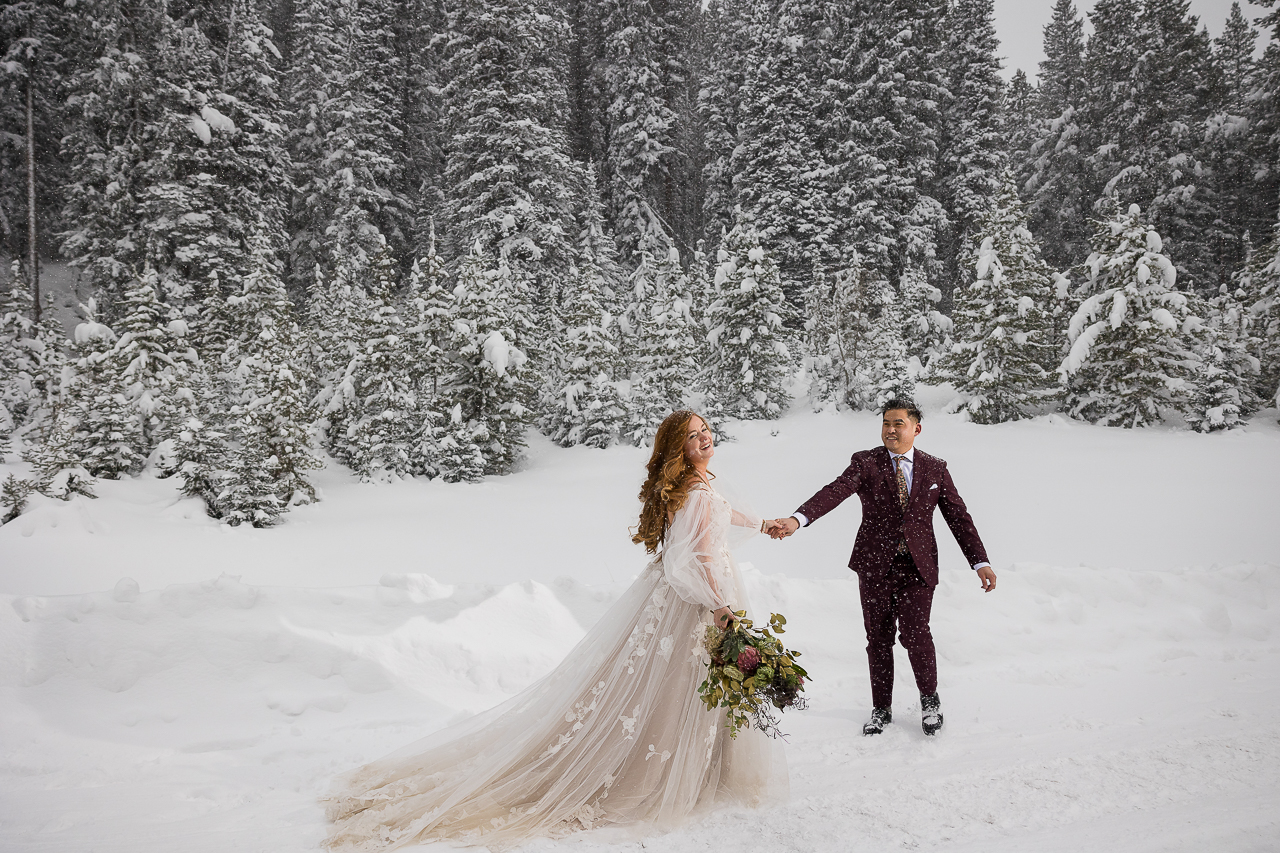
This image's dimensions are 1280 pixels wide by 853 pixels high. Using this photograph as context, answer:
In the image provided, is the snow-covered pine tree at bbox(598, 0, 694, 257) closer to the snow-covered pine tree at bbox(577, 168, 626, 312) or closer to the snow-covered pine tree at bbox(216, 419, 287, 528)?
the snow-covered pine tree at bbox(577, 168, 626, 312)

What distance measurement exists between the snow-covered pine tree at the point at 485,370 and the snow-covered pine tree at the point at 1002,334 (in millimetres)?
9902

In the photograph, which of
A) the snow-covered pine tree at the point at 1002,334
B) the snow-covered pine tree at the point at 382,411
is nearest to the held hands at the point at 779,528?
the snow-covered pine tree at the point at 382,411

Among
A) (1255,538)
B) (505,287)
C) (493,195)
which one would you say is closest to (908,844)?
(1255,538)

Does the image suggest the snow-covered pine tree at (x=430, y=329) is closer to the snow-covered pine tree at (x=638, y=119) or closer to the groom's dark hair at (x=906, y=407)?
the snow-covered pine tree at (x=638, y=119)

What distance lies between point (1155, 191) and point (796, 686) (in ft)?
91.0

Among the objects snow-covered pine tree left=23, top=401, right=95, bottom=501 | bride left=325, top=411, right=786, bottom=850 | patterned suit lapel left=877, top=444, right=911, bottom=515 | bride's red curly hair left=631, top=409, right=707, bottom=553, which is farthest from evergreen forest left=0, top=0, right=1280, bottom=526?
patterned suit lapel left=877, top=444, right=911, bottom=515

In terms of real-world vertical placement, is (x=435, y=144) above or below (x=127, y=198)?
above

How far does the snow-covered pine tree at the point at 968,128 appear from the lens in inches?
936

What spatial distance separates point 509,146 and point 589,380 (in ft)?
29.3

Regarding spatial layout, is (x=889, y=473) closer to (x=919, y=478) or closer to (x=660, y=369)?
(x=919, y=478)

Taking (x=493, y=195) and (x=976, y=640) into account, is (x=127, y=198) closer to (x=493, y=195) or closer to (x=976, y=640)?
(x=493, y=195)

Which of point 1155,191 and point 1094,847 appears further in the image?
point 1155,191

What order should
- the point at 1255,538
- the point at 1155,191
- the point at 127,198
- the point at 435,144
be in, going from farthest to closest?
the point at 435,144
the point at 1155,191
the point at 127,198
the point at 1255,538

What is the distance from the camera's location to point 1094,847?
273 cm
